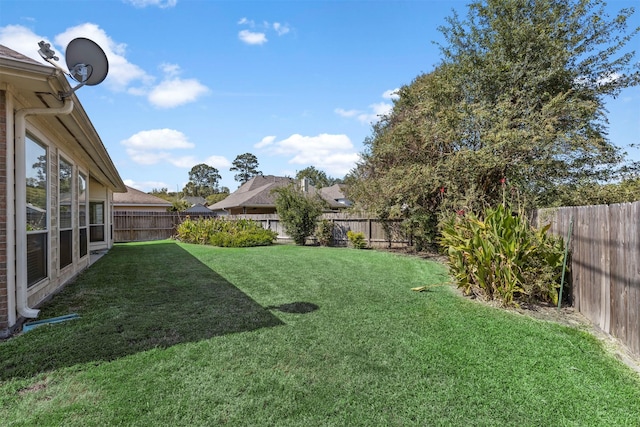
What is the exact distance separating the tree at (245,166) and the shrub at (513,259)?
228 ft

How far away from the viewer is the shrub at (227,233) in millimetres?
14031

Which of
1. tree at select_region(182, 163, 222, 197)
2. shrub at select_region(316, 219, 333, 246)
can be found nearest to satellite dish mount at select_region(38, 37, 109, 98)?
shrub at select_region(316, 219, 333, 246)

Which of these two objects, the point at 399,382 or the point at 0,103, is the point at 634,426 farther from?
the point at 0,103

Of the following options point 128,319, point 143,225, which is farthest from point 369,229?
point 143,225

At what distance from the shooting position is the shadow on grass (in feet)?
9.72

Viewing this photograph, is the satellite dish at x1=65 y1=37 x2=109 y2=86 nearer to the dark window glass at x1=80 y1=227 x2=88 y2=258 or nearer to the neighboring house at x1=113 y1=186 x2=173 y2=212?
the dark window glass at x1=80 y1=227 x2=88 y2=258

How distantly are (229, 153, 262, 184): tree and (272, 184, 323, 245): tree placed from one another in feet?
194

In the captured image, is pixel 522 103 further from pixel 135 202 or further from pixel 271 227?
pixel 135 202

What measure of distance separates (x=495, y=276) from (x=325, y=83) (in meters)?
8.57

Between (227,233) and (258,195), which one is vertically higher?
(258,195)

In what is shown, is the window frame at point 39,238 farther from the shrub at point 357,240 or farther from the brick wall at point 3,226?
the shrub at point 357,240

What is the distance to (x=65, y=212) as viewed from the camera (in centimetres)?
619

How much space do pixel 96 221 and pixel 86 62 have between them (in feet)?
31.8

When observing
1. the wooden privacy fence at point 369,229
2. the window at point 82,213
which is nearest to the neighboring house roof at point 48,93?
the window at point 82,213
